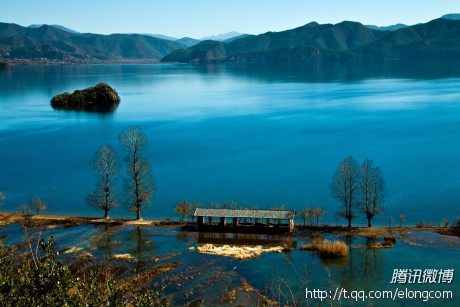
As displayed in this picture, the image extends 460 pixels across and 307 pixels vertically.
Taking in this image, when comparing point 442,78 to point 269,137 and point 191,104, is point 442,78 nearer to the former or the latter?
point 191,104

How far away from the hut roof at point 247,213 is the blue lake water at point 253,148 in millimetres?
7049

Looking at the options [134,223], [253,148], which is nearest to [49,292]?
[134,223]

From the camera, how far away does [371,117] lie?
101m

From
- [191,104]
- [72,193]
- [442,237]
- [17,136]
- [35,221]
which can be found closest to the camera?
[442,237]

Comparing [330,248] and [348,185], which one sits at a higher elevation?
[348,185]

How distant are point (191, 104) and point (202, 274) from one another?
106272mm

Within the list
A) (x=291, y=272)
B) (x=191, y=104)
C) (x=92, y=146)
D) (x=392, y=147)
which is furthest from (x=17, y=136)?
(x=291, y=272)

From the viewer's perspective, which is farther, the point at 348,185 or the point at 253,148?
the point at 253,148

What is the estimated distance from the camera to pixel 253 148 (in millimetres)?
74938

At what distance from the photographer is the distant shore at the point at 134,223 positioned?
37537mm

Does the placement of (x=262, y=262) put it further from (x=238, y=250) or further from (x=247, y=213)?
(x=247, y=213)

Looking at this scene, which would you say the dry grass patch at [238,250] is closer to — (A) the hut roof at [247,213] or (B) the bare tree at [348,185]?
(A) the hut roof at [247,213]

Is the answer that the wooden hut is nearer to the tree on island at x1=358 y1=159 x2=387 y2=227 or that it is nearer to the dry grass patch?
the dry grass patch

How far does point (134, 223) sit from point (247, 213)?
10.1 meters
